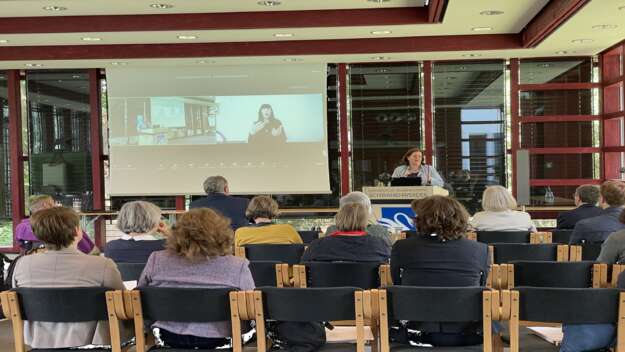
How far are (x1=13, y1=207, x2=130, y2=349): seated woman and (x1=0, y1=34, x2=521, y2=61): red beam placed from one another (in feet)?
21.8

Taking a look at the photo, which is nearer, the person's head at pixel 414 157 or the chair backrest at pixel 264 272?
the chair backrest at pixel 264 272

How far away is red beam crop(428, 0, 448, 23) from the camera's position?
7.37 metres

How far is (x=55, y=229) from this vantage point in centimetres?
311

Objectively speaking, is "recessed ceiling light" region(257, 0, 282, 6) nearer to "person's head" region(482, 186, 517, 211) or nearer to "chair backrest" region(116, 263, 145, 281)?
"person's head" region(482, 186, 517, 211)

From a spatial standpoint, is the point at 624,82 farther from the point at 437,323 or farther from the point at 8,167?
the point at 8,167

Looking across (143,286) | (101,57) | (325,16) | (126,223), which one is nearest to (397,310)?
(143,286)

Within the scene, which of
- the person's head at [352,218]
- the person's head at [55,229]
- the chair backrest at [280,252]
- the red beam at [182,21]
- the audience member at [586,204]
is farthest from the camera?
the red beam at [182,21]

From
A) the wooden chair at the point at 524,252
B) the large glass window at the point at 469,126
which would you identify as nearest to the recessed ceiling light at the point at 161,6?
the large glass window at the point at 469,126

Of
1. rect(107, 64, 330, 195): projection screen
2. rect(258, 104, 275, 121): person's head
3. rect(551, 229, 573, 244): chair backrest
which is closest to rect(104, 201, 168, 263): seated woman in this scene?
rect(551, 229, 573, 244): chair backrest

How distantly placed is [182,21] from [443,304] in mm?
6594

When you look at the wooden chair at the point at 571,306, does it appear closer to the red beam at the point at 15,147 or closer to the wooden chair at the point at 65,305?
the wooden chair at the point at 65,305

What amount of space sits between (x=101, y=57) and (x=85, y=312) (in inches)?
290

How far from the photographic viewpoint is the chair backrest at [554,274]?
348 cm

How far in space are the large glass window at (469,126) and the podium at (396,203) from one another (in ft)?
12.1
